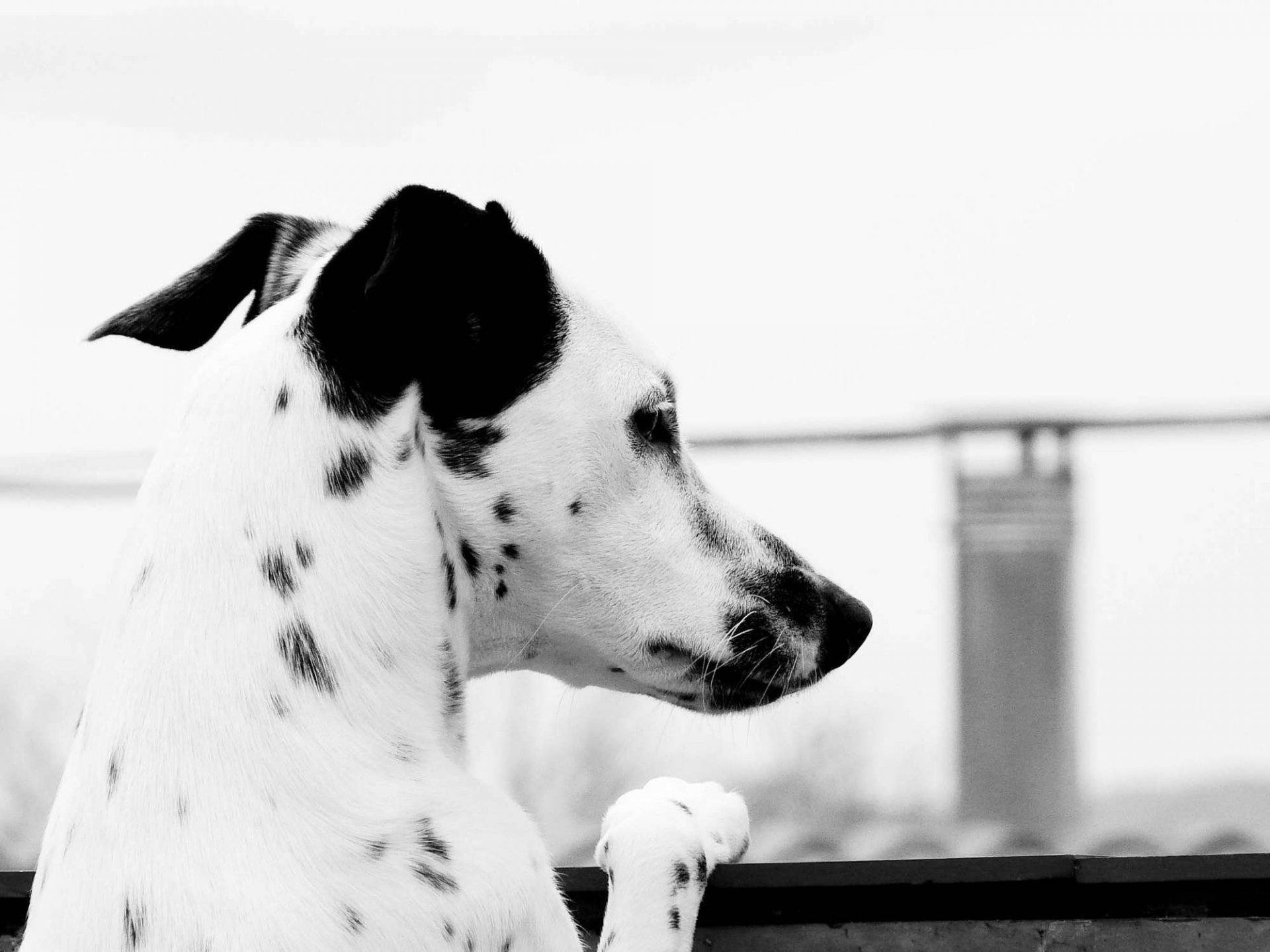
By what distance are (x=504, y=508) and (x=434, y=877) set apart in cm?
39

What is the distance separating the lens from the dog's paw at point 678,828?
1.65 metres

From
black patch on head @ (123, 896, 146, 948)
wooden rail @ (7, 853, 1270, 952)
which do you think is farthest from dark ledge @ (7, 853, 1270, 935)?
black patch on head @ (123, 896, 146, 948)

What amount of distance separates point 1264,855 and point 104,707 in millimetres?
1409

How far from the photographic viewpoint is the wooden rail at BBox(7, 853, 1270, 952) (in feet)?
5.66

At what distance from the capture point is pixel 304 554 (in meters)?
1.32

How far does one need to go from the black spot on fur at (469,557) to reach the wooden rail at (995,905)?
58 centimetres

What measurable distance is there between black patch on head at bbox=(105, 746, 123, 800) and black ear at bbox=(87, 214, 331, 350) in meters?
0.57

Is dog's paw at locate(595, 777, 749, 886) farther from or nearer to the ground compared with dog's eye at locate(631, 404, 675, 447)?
nearer to the ground

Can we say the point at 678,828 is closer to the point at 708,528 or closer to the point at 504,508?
the point at 708,528

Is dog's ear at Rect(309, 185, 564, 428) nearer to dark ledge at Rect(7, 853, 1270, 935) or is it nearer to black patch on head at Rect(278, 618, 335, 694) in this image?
black patch on head at Rect(278, 618, 335, 694)

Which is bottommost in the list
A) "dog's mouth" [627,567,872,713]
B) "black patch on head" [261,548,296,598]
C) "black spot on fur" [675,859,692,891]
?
"black spot on fur" [675,859,692,891]

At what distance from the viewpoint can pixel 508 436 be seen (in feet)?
4.74

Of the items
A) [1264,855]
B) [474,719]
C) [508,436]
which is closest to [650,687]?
[474,719]

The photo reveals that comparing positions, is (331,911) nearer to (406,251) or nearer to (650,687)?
(650,687)
